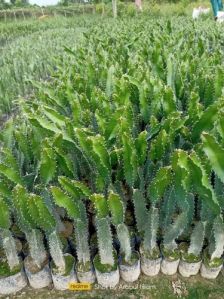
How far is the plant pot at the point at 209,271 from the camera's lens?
6.23ft

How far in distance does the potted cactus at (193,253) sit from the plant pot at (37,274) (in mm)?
684

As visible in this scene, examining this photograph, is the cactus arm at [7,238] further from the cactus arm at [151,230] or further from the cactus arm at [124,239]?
the cactus arm at [151,230]

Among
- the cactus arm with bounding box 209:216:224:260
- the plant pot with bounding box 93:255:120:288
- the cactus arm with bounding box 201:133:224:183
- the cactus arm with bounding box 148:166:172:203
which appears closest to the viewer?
the cactus arm with bounding box 201:133:224:183

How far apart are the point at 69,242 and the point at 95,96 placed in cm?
95

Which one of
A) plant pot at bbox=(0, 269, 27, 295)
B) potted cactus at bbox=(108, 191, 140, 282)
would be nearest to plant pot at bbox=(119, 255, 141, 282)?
potted cactus at bbox=(108, 191, 140, 282)

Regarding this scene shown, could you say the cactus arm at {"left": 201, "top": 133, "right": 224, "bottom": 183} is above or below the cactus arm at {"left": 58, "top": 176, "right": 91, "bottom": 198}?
above

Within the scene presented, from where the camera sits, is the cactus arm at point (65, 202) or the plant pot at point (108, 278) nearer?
the cactus arm at point (65, 202)

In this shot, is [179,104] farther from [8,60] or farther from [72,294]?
[8,60]

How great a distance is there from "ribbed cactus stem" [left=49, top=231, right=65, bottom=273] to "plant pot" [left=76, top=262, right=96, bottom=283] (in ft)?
0.27

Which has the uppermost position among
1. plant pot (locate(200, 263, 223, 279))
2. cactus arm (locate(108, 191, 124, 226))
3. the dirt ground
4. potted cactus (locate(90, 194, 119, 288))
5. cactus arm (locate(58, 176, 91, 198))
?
cactus arm (locate(58, 176, 91, 198))

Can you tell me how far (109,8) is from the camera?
23.4 m

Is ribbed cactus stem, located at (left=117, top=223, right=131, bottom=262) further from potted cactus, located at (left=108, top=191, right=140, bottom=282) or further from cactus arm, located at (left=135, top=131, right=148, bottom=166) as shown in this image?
cactus arm, located at (left=135, top=131, right=148, bottom=166)

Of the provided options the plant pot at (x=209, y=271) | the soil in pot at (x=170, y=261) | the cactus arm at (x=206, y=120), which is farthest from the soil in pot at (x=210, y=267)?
the cactus arm at (x=206, y=120)

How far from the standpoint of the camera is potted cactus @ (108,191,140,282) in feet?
5.57
